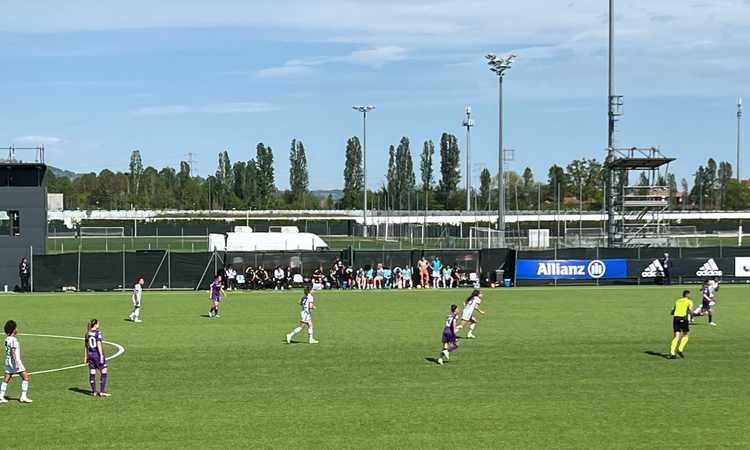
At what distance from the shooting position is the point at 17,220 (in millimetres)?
50875

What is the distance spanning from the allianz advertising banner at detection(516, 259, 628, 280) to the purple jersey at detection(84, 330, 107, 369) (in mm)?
36621

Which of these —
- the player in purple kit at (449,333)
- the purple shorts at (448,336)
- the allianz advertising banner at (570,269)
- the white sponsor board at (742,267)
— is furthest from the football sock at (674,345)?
the white sponsor board at (742,267)

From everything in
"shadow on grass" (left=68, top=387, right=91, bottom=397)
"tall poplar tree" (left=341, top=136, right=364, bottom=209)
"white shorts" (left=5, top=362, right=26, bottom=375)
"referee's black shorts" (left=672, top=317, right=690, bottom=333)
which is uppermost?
"tall poplar tree" (left=341, top=136, right=364, bottom=209)

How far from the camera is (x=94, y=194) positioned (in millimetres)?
196000

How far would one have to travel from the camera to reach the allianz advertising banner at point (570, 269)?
5303 centimetres

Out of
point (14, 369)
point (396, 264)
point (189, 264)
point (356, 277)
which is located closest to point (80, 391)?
point (14, 369)

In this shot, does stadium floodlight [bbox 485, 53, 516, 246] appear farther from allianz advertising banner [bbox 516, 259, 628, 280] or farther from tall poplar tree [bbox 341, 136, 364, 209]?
tall poplar tree [bbox 341, 136, 364, 209]

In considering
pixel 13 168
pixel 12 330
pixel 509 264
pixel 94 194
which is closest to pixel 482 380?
pixel 12 330

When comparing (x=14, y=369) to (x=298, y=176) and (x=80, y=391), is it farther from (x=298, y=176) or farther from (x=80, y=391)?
(x=298, y=176)

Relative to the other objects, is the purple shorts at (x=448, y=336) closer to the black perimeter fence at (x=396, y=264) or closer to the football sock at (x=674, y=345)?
the football sock at (x=674, y=345)

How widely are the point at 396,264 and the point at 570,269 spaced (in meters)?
10.2

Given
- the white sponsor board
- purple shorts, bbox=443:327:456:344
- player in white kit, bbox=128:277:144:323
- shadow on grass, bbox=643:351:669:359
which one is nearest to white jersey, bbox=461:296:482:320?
purple shorts, bbox=443:327:456:344

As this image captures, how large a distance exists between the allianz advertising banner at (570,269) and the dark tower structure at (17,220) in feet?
88.8

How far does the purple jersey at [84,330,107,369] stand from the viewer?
62.3ft
